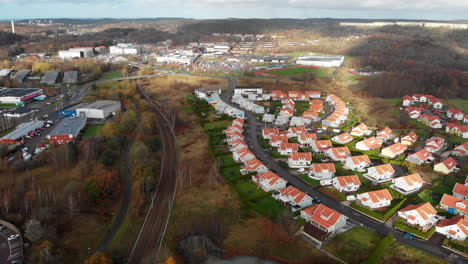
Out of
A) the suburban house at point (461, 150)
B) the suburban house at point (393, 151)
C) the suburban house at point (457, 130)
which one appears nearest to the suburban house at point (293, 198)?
the suburban house at point (393, 151)

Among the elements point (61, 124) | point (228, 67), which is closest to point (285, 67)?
point (228, 67)

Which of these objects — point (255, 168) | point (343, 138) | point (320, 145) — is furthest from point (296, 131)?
point (255, 168)

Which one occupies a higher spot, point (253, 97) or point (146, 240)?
point (253, 97)

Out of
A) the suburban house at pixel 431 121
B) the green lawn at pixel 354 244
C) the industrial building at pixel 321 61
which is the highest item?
the industrial building at pixel 321 61

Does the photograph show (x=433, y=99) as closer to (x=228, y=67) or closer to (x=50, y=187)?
(x=228, y=67)

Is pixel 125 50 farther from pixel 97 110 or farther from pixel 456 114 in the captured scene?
pixel 456 114

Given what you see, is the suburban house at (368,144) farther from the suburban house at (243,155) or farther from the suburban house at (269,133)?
the suburban house at (243,155)

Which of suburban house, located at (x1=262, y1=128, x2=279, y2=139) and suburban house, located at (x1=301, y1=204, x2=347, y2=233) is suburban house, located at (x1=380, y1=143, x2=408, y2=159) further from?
suburban house, located at (x1=301, y1=204, x2=347, y2=233)
